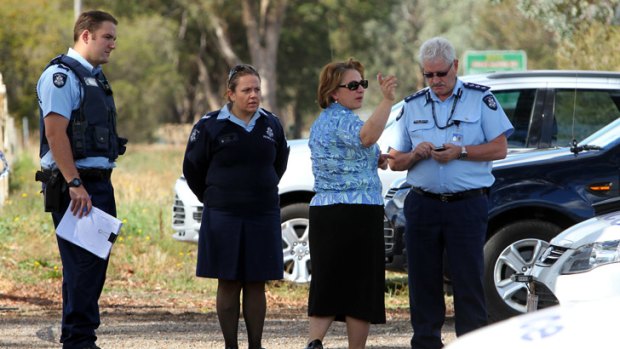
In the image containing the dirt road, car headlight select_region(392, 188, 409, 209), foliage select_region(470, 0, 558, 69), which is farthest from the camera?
foliage select_region(470, 0, 558, 69)

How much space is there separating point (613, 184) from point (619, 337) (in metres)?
5.98

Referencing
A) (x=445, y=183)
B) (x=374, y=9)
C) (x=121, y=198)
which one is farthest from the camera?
(x=374, y=9)

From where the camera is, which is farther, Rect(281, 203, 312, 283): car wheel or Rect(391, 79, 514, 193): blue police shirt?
Rect(281, 203, 312, 283): car wheel

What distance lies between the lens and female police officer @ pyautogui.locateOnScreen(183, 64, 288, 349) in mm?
7242

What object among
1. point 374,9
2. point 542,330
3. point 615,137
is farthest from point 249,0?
point 542,330

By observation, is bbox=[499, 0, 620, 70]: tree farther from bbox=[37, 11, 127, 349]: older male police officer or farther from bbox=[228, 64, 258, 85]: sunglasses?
bbox=[37, 11, 127, 349]: older male police officer

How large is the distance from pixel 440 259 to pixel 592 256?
0.83m

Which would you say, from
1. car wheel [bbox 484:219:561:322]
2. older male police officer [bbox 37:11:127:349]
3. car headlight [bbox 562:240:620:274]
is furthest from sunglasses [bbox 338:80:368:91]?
car wheel [bbox 484:219:561:322]

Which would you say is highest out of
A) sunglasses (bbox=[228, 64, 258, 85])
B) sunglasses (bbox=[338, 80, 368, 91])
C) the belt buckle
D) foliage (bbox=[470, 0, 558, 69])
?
foliage (bbox=[470, 0, 558, 69])

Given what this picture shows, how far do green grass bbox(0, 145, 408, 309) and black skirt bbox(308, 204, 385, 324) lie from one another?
376 cm

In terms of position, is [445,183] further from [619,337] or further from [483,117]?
[619,337]

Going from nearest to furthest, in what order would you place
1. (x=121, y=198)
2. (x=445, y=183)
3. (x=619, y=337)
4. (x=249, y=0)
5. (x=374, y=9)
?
(x=619, y=337)
(x=445, y=183)
(x=121, y=198)
(x=249, y=0)
(x=374, y=9)

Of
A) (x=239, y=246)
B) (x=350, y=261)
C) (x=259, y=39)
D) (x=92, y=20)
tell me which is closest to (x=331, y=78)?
(x=350, y=261)

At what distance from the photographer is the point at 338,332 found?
9148 mm
